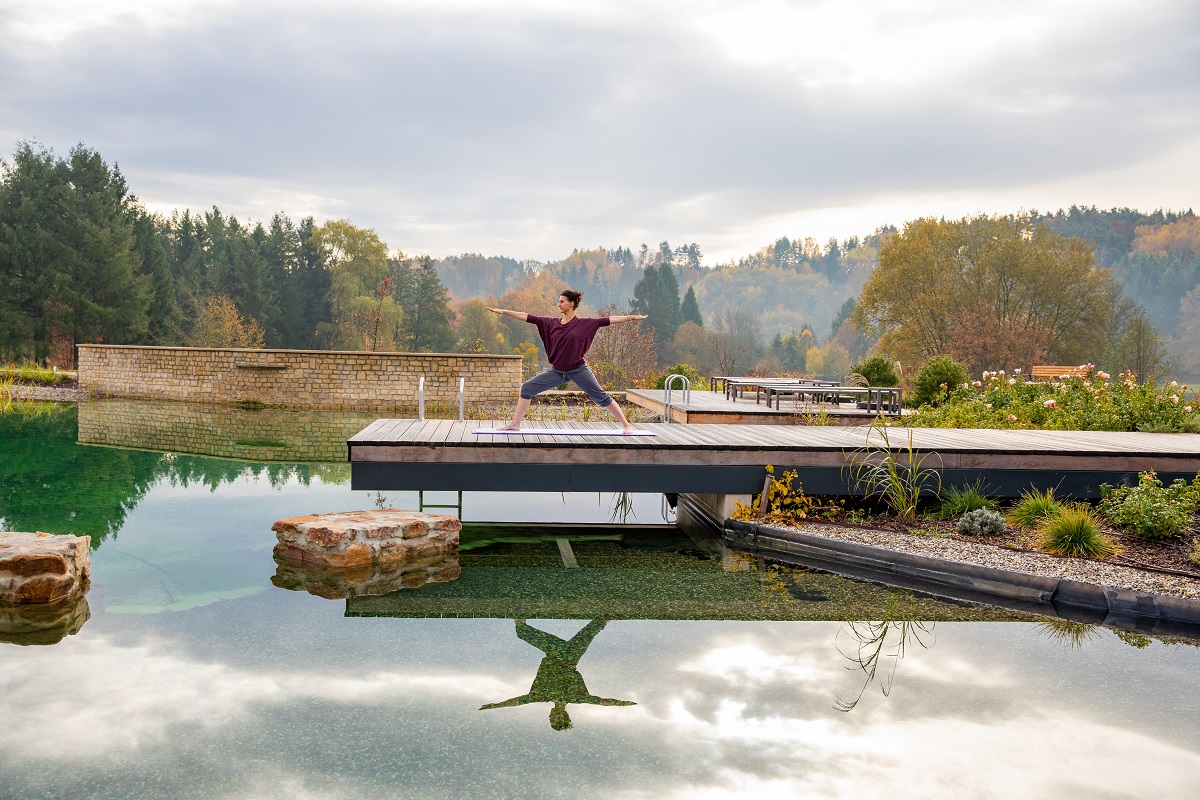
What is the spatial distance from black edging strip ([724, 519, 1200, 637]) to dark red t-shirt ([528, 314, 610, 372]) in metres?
1.89

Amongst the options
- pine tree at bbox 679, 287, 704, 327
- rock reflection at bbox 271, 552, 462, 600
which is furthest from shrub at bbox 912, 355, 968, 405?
pine tree at bbox 679, 287, 704, 327

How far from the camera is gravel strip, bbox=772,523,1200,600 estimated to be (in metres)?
5.41

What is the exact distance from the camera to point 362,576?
5.98 metres

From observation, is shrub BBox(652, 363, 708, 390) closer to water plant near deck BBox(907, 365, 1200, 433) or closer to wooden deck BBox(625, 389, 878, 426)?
wooden deck BBox(625, 389, 878, 426)

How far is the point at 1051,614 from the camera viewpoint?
5293 mm

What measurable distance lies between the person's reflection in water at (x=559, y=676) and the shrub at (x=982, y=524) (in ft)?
10.3

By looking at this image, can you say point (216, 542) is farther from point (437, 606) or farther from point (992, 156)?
point (992, 156)

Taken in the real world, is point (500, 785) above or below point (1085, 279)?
below

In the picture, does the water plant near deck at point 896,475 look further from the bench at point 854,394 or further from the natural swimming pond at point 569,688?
the bench at point 854,394

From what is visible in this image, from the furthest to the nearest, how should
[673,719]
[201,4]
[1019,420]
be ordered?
[201,4] < [1019,420] < [673,719]

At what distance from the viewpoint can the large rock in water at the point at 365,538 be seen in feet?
20.2

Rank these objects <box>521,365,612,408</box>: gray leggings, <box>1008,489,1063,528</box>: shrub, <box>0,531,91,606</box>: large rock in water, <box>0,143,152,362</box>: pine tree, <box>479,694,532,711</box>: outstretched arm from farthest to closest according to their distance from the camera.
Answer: <box>0,143,152,362</box>: pine tree, <box>521,365,612,408</box>: gray leggings, <box>1008,489,1063,528</box>: shrub, <box>0,531,91,606</box>: large rock in water, <box>479,694,532,711</box>: outstretched arm

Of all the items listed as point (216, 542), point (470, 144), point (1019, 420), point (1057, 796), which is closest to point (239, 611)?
point (216, 542)

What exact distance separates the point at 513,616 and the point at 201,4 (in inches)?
696
